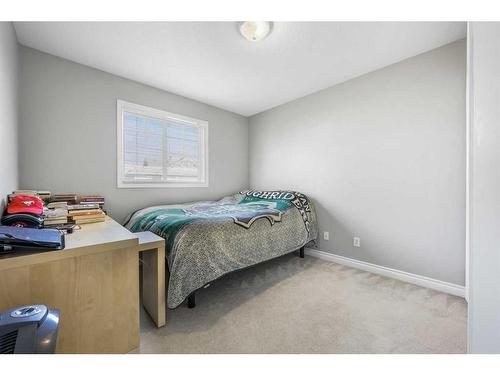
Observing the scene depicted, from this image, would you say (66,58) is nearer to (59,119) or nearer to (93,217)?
(59,119)

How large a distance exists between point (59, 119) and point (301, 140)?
282cm

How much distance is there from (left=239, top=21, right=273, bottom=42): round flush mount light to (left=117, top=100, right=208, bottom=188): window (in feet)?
5.30

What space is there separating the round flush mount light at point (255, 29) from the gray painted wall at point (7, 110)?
1594 millimetres

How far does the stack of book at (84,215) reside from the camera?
152 centimetres

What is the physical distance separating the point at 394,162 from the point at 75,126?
3372mm

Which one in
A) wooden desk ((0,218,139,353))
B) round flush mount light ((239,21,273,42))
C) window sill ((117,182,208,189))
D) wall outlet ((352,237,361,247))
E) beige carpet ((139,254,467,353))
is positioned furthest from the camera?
window sill ((117,182,208,189))

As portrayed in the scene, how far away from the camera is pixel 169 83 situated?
2.58 metres

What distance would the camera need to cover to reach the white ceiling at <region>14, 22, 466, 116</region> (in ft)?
5.47

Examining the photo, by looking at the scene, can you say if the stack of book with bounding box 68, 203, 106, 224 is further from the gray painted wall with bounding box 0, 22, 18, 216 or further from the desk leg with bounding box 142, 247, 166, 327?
the desk leg with bounding box 142, 247, 166, 327

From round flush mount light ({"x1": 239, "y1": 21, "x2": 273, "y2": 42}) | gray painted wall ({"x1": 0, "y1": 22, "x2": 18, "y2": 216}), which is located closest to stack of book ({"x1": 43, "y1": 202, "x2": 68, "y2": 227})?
gray painted wall ({"x1": 0, "y1": 22, "x2": 18, "y2": 216})

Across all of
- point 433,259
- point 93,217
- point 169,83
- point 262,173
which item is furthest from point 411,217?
point 169,83

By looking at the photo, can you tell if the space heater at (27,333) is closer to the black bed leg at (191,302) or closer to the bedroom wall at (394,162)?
the black bed leg at (191,302)

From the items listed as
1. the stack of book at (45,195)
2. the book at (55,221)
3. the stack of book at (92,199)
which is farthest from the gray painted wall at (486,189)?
the stack of book at (45,195)

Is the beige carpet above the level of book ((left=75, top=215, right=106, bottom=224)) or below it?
below
